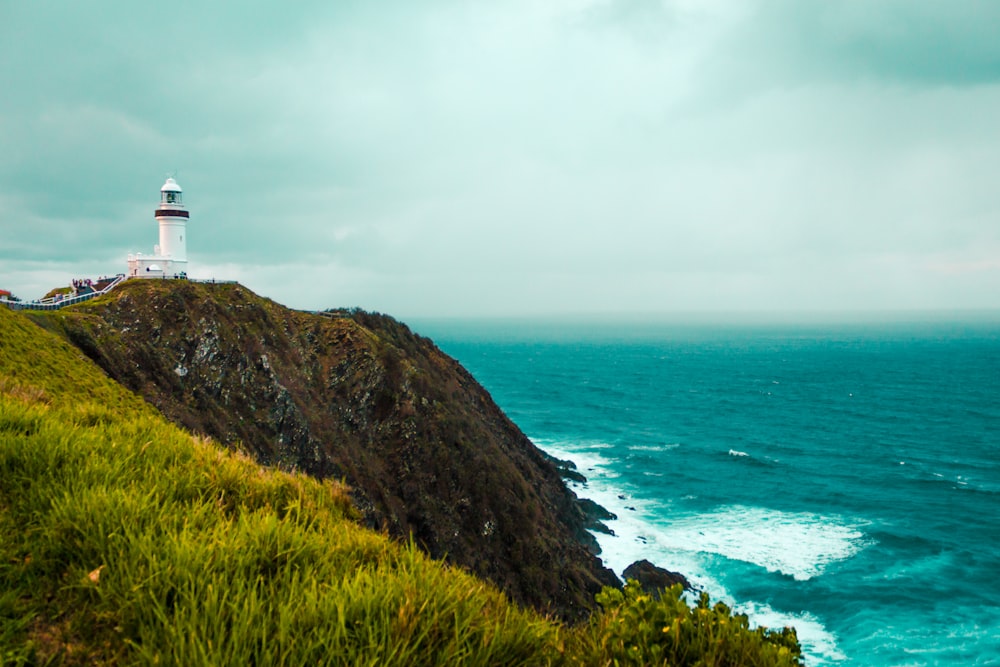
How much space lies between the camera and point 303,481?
648 cm

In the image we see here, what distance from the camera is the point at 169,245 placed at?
56.0 meters

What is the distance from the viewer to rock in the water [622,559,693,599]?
3839 cm

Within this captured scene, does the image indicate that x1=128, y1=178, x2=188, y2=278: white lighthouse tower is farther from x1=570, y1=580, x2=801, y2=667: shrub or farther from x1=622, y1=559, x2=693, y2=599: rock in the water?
x1=570, y1=580, x2=801, y2=667: shrub

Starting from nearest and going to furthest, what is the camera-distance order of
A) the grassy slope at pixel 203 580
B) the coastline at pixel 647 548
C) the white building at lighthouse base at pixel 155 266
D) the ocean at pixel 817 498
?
the grassy slope at pixel 203 580 < the coastline at pixel 647 548 < the ocean at pixel 817 498 < the white building at lighthouse base at pixel 155 266

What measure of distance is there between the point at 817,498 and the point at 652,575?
28.0 m

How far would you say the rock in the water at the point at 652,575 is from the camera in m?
38.4

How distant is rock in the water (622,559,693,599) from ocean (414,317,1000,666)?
2.27 metres

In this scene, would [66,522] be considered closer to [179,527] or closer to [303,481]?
[179,527]

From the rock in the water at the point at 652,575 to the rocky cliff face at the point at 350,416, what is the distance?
2425 millimetres

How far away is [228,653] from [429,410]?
148 ft

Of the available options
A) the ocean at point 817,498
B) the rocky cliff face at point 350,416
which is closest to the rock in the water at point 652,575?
the ocean at point 817,498

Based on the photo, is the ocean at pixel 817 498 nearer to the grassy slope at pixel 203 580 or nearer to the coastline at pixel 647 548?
the coastline at pixel 647 548

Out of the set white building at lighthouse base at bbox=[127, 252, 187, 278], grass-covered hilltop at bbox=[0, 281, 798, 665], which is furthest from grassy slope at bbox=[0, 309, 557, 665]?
white building at lighthouse base at bbox=[127, 252, 187, 278]

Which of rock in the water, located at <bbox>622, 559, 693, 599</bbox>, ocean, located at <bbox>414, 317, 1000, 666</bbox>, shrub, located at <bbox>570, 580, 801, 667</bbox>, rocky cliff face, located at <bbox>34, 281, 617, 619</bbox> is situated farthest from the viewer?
rock in the water, located at <bbox>622, 559, 693, 599</bbox>
